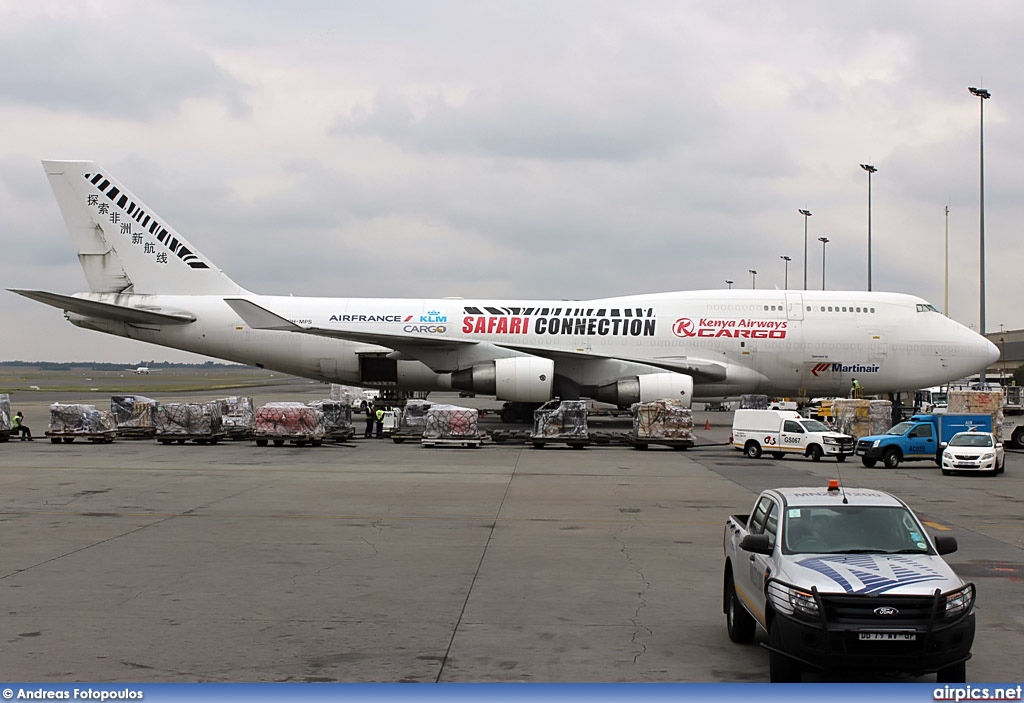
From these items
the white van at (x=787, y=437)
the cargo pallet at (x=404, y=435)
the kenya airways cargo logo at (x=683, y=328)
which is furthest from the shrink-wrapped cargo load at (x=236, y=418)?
the white van at (x=787, y=437)

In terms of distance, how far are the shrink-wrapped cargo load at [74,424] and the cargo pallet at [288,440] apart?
5568 millimetres

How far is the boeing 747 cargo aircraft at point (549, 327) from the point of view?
3928 cm

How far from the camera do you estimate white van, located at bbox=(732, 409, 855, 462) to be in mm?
30906

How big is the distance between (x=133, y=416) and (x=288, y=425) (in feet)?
24.9

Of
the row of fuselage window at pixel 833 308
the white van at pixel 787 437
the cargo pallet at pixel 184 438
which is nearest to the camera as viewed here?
the white van at pixel 787 437

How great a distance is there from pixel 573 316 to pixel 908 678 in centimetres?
3229

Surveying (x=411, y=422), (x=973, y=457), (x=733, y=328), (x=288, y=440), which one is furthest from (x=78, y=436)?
(x=973, y=457)

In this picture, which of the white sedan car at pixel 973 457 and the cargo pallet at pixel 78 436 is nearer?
the white sedan car at pixel 973 457

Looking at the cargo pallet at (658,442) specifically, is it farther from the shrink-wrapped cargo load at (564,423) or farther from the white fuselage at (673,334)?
the white fuselage at (673,334)

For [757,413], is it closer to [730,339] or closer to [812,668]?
[730,339]

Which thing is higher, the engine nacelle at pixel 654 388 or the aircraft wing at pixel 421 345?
the aircraft wing at pixel 421 345

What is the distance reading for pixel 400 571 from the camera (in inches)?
488

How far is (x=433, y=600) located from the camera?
35.3ft

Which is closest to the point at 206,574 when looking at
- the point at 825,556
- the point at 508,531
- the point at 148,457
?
the point at 508,531
